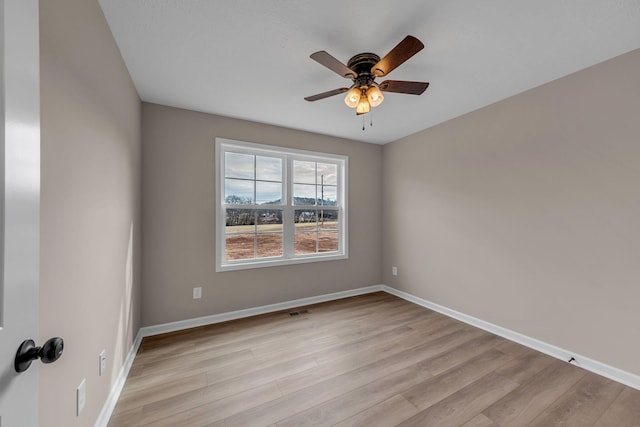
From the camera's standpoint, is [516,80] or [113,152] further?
[516,80]

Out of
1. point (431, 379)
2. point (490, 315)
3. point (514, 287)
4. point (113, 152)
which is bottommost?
point (431, 379)

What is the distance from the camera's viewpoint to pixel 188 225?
2.77 metres

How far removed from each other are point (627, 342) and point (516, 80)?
7.50ft

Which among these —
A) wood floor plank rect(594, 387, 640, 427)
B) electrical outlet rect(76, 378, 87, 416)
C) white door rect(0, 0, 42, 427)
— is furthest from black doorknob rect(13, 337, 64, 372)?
wood floor plank rect(594, 387, 640, 427)

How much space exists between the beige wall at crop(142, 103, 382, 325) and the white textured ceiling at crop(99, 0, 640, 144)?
0.39 metres

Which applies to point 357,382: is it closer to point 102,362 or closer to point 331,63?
point 102,362

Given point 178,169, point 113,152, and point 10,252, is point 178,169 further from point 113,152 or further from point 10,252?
point 10,252

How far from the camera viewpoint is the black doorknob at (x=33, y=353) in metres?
0.60

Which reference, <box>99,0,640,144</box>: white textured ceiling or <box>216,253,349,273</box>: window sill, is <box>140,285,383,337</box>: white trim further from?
<box>99,0,640,144</box>: white textured ceiling

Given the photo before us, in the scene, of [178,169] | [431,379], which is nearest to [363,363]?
[431,379]

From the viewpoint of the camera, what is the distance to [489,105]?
8.80 ft

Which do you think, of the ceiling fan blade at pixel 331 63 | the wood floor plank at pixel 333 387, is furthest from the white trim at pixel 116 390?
the ceiling fan blade at pixel 331 63

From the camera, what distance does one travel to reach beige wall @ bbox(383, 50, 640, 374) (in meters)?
1.87

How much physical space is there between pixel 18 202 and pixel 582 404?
307cm
